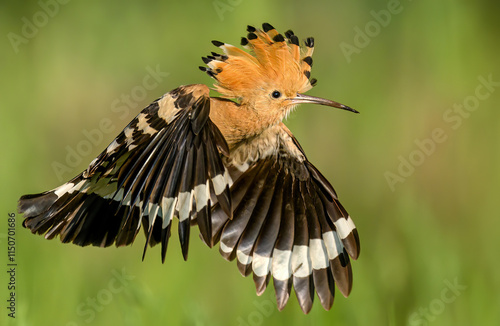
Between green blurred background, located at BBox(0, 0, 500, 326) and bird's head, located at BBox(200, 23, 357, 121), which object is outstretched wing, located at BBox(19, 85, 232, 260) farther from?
green blurred background, located at BBox(0, 0, 500, 326)

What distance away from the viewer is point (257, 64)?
6.39ft

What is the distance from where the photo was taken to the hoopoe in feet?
5.95

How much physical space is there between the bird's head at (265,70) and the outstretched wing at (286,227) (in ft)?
0.39

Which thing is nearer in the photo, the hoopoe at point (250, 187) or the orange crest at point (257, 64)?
the hoopoe at point (250, 187)

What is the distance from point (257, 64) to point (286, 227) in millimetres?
459

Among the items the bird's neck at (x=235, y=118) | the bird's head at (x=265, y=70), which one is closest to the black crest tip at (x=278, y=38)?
the bird's head at (x=265, y=70)

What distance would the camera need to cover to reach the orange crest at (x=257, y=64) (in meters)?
1.92

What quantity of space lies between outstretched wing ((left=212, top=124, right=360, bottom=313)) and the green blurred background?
184 millimetres

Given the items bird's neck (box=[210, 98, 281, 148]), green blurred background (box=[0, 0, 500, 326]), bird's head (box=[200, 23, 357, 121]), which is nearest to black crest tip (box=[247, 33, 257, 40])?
bird's head (box=[200, 23, 357, 121])

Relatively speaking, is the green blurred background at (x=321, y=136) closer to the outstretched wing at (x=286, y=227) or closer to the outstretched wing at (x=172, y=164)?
the outstretched wing at (x=286, y=227)

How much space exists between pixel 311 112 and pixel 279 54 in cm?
88

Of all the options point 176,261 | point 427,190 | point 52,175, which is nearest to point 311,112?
point 427,190

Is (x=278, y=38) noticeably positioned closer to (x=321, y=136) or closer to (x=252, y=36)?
(x=252, y=36)

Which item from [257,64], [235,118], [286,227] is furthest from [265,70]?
[286,227]
